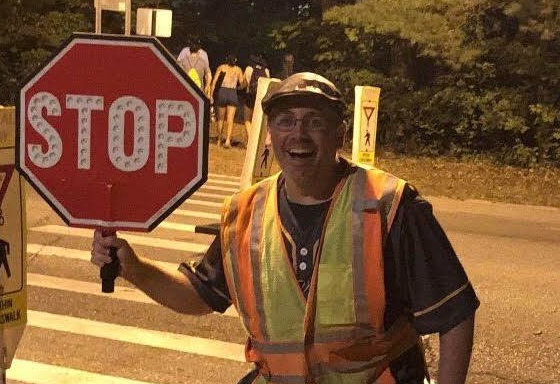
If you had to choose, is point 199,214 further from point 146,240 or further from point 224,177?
point 224,177

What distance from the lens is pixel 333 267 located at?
241 centimetres

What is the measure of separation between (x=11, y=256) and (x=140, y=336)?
2313 millimetres

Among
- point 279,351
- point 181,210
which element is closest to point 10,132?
point 279,351

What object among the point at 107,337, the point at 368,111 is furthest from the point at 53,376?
the point at 368,111

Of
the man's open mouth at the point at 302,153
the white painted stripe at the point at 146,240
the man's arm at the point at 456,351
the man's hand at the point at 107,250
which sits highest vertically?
the man's open mouth at the point at 302,153

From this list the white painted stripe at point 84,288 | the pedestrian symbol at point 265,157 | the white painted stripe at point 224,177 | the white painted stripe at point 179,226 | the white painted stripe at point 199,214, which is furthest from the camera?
the white painted stripe at point 224,177

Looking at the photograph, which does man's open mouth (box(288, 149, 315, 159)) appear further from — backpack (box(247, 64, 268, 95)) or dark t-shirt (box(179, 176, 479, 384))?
backpack (box(247, 64, 268, 95))

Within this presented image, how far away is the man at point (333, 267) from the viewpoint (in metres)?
2.41

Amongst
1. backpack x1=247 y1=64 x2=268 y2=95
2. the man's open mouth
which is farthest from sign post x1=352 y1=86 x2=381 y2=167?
backpack x1=247 y1=64 x2=268 y2=95

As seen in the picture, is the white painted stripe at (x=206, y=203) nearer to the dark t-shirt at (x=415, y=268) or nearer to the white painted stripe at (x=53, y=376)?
the white painted stripe at (x=53, y=376)

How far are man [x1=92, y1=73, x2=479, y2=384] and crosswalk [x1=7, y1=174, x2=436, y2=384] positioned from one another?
307 cm

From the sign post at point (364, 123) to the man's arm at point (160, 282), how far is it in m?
6.36

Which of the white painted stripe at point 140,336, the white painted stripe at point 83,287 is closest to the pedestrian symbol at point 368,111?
the white painted stripe at point 83,287

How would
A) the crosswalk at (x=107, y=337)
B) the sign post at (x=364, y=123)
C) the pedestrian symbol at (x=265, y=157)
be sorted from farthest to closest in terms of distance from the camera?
the sign post at (x=364, y=123) → the pedestrian symbol at (x=265, y=157) → the crosswalk at (x=107, y=337)
